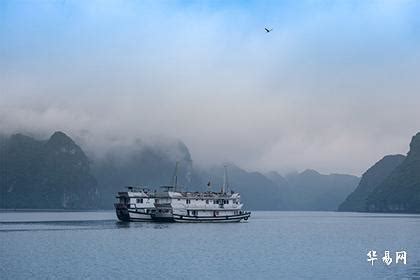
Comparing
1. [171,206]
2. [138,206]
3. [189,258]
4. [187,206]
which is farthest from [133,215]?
[189,258]

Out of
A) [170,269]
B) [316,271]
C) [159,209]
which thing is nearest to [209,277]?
[170,269]

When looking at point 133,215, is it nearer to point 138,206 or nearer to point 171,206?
point 138,206

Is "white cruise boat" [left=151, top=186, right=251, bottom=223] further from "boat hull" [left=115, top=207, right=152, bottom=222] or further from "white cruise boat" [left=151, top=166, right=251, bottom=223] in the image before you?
"boat hull" [left=115, top=207, right=152, bottom=222]

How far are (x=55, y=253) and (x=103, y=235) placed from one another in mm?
34060

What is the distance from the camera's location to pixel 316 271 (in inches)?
2648

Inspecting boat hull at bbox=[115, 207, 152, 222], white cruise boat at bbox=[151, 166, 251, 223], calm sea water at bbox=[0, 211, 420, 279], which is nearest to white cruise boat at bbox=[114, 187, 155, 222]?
boat hull at bbox=[115, 207, 152, 222]

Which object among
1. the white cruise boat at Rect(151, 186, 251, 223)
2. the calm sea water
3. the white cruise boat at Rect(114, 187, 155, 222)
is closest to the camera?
the calm sea water

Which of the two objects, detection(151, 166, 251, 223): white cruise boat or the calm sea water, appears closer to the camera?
the calm sea water

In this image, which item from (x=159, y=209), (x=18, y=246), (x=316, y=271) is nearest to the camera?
(x=316, y=271)

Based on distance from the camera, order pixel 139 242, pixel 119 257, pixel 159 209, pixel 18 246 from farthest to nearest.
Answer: pixel 159 209, pixel 139 242, pixel 18 246, pixel 119 257

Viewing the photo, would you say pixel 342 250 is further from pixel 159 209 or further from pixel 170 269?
pixel 159 209

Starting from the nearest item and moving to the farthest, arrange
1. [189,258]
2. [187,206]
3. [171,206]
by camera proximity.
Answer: [189,258]
[171,206]
[187,206]

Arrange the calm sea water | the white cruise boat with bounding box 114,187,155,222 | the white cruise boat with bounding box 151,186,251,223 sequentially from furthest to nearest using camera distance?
the white cruise boat with bounding box 114,187,155,222
the white cruise boat with bounding box 151,186,251,223
the calm sea water

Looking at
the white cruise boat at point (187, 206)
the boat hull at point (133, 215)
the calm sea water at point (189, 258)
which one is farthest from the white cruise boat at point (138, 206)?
the calm sea water at point (189, 258)
